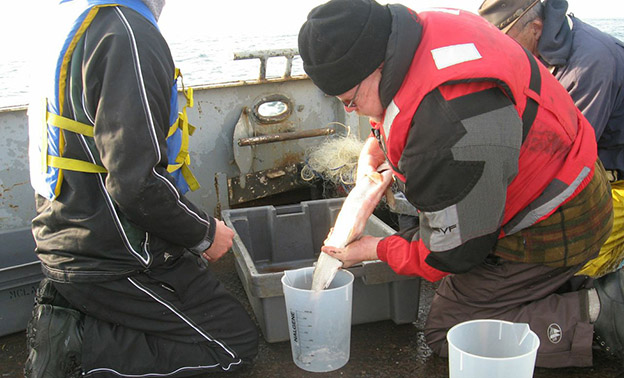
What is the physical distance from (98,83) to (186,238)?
0.73 meters

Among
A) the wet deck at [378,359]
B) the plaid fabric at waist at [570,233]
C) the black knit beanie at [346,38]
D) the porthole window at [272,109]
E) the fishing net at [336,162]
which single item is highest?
the black knit beanie at [346,38]

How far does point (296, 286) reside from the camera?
2779mm

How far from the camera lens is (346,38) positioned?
1.99 m

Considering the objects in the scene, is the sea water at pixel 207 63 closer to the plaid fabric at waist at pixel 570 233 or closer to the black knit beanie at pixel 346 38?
the black knit beanie at pixel 346 38

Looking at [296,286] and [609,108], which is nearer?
[296,286]

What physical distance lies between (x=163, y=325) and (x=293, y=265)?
1402mm

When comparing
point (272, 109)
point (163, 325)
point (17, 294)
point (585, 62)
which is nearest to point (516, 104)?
point (585, 62)

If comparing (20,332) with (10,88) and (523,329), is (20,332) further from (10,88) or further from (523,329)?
(10,88)

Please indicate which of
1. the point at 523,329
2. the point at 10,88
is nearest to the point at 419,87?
the point at 523,329

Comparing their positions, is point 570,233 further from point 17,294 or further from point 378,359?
point 17,294

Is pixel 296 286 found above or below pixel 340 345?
above

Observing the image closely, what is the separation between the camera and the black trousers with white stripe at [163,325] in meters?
2.55

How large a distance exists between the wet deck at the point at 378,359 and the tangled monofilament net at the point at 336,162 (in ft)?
4.35

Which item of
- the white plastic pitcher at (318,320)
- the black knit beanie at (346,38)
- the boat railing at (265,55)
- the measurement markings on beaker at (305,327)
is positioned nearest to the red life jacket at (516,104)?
the black knit beanie at (346,38)
